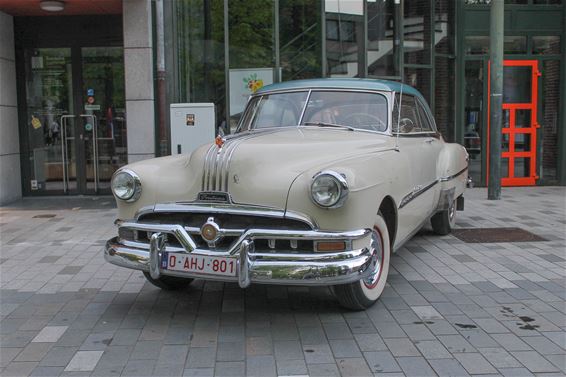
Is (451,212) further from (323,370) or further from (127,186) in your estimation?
(127,186)

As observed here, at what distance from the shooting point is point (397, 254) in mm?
6363

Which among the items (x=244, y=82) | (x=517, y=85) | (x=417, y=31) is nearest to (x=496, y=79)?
(x=517, y=85)

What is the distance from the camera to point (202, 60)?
35.9ft

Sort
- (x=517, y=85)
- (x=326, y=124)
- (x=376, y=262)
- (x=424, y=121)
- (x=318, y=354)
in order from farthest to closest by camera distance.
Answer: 1. (x=517, y=85)
2. (x=424, y=121)
3. (x=326, y=124)
4. (x=376, y=262)
5. (x=318, y=354)

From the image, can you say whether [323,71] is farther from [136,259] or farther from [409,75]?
[136,259]

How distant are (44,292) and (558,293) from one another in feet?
15.0

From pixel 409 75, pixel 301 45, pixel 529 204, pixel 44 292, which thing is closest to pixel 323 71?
pixel 301 45

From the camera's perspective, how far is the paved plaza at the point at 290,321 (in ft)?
11.6

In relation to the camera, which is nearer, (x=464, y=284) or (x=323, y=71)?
(x=464, y=284)

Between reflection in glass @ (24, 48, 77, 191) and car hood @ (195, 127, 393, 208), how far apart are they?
7299 millimetres

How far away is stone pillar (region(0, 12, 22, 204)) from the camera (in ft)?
32.8

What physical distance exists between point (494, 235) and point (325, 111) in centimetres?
330

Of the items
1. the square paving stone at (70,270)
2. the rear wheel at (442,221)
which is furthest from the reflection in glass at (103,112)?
the rear wheel at (442,221)

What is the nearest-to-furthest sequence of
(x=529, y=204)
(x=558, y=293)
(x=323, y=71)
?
(x=558, y=293), (x=529, y=204), (x=323, y=71)
